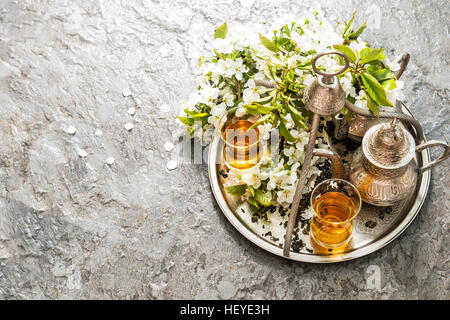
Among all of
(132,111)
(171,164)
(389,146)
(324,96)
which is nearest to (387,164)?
(389,146)

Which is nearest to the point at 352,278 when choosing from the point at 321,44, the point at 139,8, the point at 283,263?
the point at 283,263

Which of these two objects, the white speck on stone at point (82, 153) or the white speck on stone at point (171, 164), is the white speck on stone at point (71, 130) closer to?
the white speck on stone at point (82, 153)

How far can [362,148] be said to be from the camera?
2.99ft

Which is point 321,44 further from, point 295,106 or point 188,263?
point 188,263

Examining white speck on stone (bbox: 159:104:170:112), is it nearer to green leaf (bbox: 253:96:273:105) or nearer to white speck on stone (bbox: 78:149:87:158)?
white speck on stone (bbox: 78:149:87:158)

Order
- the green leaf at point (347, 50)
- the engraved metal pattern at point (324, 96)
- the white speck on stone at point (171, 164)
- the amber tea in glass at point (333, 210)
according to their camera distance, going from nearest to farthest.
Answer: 1. the engraved metal pattern at point (324, 96)
2. the green leaf at point (347, 50)
3. the amber tea in glass at point (333, 210)
4. the white speck on stone at point (171, 164)

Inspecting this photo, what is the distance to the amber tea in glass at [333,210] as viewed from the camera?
941 millimetres

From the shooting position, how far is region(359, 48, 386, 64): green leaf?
2.74 ft

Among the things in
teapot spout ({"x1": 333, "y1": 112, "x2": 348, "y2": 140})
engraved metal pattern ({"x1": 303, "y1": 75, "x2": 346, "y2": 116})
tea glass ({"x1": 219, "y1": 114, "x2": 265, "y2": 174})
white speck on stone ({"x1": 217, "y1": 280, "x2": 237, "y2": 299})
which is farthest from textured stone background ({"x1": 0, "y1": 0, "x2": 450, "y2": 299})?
engraved metal pattern ({"x1": 303, "y1": 75, "x2": 346, "y2": 116})

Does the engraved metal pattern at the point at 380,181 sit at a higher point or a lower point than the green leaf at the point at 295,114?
lower

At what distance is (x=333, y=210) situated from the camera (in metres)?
0.98

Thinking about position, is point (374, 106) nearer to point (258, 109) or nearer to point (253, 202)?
point (258, 109)

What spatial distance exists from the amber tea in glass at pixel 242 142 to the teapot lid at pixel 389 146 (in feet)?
0.74

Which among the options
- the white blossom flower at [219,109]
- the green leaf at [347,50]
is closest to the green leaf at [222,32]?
the white blossom flower at [219,109]
